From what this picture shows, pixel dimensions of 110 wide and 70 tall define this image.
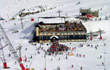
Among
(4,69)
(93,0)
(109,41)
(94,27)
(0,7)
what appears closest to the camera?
(4,69)

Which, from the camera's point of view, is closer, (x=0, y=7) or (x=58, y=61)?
(x=58, y=61)

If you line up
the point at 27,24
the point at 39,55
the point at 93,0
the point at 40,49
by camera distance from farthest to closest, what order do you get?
the point at 93,0 < the point at 27,24 < the point at 40,49 < the point at 39,55

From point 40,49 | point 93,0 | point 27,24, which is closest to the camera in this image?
point 40,49

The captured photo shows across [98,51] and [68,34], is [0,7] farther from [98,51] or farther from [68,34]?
[98,51]

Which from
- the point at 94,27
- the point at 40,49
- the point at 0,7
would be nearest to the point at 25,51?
the point at 40,49

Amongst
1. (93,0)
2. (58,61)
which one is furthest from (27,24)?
(93,0)

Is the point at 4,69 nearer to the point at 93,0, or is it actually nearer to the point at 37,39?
the point at 37,39

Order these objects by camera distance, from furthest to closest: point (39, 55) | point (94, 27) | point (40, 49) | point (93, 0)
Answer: point (93, 0)
point (94, 27)
point (40, 49)
point (39, 55)

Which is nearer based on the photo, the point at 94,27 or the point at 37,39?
the point at 37,39
